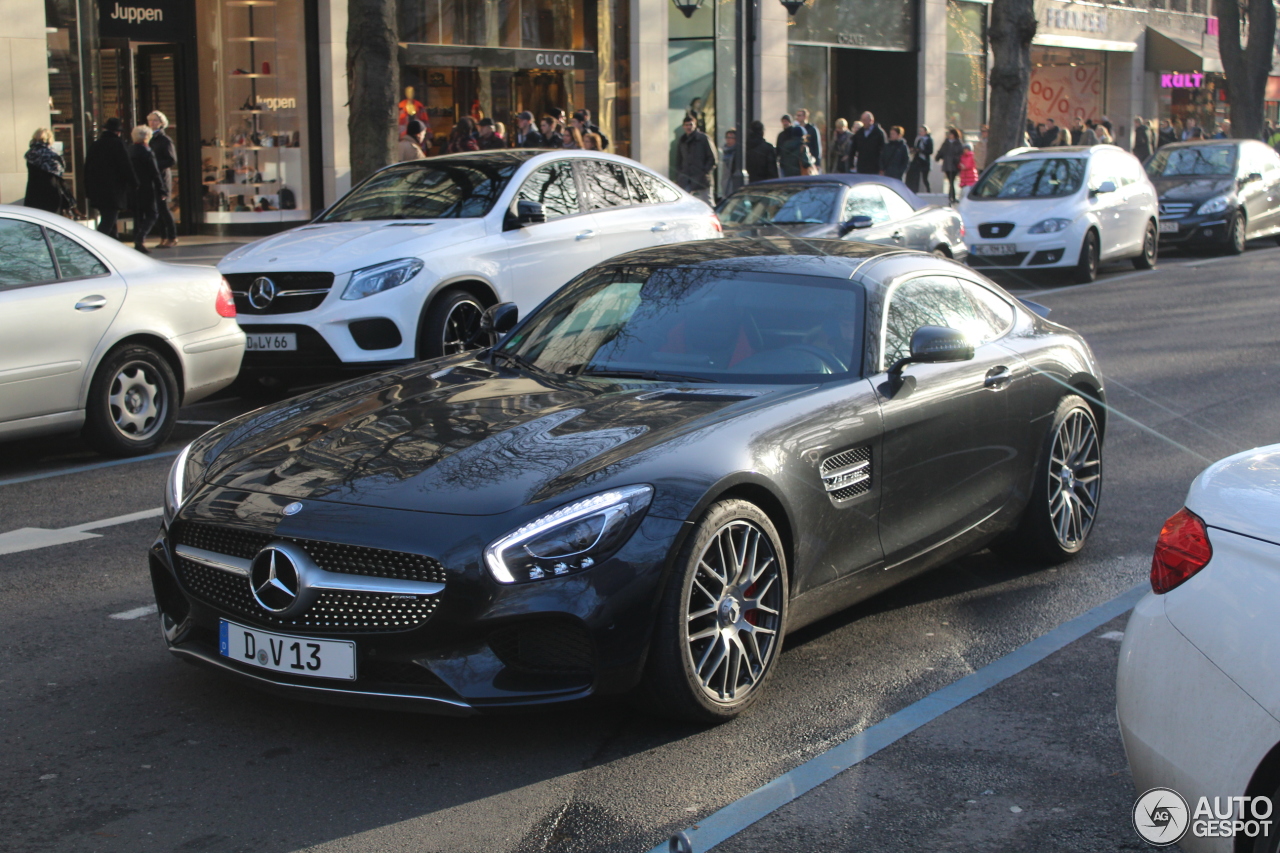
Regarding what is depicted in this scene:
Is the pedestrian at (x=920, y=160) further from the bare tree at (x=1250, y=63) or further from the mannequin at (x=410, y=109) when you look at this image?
the mannequin at (x=410, y=109)

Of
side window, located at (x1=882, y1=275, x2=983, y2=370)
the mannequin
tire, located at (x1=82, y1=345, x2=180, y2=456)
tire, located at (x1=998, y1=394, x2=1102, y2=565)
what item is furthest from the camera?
the mannequin

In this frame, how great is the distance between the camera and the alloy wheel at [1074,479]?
6.15m

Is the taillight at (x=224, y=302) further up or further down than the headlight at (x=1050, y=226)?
further down

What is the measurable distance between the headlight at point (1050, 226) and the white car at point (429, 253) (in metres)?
7.31

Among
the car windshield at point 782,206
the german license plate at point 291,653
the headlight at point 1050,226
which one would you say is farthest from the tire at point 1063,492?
the headlight at point 1050,226

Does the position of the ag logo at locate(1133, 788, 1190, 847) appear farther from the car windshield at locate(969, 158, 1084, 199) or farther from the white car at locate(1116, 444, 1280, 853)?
the car windshield at locate(969, 158, 1084, 199)

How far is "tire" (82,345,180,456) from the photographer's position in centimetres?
850

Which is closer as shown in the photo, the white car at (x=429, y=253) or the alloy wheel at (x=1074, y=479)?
the alloy wheel at (x=1074, y=479)

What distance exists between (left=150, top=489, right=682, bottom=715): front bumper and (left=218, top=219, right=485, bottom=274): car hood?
6.29 metres

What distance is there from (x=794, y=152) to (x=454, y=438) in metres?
20.0

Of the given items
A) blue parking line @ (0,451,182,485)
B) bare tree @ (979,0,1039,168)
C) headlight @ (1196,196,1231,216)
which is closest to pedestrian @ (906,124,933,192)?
bare tree @ (979,0,1039,168)

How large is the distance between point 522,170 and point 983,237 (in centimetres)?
887

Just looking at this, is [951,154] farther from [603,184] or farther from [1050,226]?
[603,184]

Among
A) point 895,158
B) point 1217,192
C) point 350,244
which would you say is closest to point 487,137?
point 895,158
